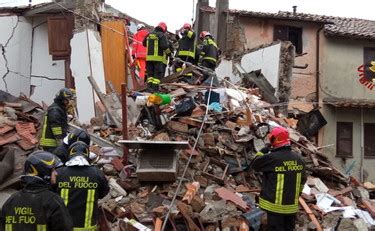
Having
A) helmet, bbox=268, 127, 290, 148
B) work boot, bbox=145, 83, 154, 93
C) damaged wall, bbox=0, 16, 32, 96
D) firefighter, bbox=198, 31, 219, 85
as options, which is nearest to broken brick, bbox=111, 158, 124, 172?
work boot, bbox=145, 83, 154, 93

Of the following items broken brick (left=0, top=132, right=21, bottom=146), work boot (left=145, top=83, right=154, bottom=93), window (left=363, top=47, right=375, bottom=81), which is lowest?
broken brick (left=0, top=132, right=21, bottom=146)

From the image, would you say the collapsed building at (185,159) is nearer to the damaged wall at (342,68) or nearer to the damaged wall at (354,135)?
the damaged wall at (354,135)

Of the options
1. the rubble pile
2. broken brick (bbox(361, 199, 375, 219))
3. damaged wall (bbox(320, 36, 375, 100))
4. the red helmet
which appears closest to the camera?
the rubble pile

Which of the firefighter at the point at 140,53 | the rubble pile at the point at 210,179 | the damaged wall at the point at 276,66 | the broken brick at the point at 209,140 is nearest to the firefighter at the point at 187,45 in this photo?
the firefighter at the point at 140,53

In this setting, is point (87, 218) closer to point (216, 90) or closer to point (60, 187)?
point (60, 187)

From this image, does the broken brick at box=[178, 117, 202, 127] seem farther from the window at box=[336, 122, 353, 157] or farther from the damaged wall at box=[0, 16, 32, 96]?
the window at box=[336, 122, 353, 157]

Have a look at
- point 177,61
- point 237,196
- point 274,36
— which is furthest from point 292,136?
point 274,36

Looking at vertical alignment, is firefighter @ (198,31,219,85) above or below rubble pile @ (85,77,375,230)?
above

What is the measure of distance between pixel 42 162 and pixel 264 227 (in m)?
4.13

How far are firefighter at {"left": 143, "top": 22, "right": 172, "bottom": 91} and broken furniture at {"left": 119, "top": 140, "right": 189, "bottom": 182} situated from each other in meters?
2.92

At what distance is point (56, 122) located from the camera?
7.43 meters

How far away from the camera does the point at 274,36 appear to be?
19.6 meters

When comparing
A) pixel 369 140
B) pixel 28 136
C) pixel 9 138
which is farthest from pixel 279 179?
pixel 369 140

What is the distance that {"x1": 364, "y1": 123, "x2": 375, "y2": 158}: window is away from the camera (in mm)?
19734
